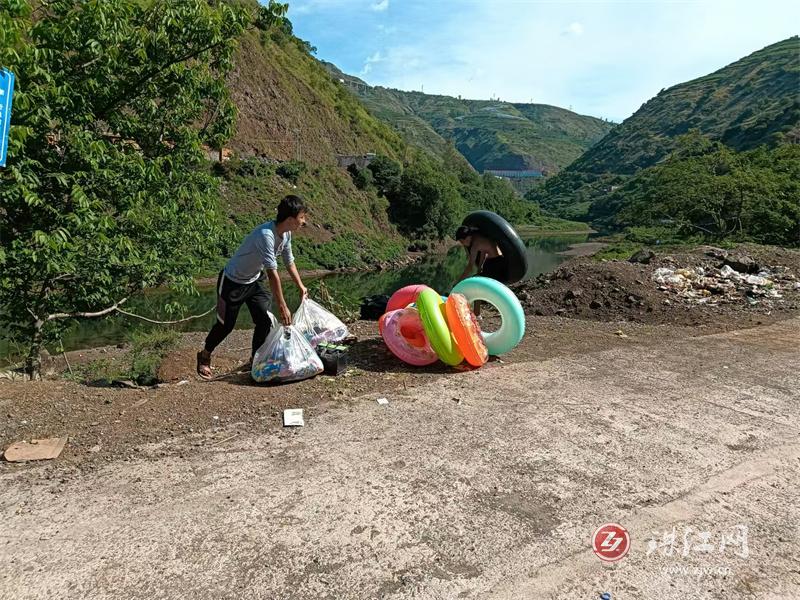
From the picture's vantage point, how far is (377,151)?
6450cm

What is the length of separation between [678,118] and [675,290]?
120 meters

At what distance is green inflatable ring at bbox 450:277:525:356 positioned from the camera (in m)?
5.75

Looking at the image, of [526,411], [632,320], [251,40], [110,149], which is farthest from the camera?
[251,40]

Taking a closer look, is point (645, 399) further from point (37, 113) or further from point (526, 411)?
point (37, 113)

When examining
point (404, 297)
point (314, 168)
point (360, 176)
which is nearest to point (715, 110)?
point (360, 176)

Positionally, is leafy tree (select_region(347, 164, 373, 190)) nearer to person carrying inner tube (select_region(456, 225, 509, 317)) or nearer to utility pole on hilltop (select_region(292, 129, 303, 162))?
utility pole on hilltop (select_region(292, 129, 303, 162))

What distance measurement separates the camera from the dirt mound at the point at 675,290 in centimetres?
1002

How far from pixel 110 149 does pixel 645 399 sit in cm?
605

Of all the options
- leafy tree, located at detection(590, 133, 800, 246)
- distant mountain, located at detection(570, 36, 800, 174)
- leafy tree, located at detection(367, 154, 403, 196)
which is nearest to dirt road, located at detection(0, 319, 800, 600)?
leafy tree, located at detection(590, 133, 800, 246)

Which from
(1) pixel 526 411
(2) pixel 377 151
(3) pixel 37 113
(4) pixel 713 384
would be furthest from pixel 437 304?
(2) pixel 377 151

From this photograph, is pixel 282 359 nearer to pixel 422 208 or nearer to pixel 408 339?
pixel 408 339

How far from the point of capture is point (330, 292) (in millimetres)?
14656

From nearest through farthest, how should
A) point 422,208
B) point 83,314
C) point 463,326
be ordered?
point 463,326
point 83,314
point 422,208
